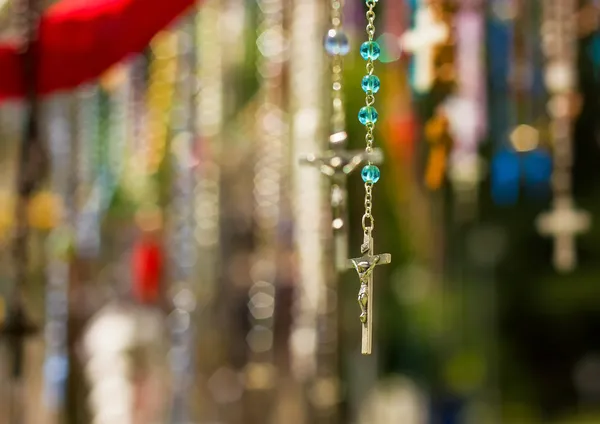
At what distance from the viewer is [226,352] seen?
1249mm

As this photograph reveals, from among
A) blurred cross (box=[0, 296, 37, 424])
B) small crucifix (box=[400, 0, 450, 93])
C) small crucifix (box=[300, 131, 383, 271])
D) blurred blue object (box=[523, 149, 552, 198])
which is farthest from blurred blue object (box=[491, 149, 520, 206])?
blurred cross (box=[0, 296, 37, 424])

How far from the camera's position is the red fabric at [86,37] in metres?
0.71

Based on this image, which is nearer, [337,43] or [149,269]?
[337,43]

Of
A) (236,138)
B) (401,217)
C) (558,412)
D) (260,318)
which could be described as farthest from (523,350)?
(236,138)

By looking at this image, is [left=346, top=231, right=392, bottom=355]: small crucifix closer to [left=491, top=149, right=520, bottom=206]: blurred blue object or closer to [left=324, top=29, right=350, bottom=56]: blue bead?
[left=324, top=29, right=350, bottom=56]: blue bead

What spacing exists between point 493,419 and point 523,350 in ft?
0.44

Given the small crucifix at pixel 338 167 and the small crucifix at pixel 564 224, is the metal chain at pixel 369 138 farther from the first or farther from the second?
the small crucifix at pixel 564 224

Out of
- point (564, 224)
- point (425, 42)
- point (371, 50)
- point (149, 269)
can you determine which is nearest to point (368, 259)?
point (371, 50)

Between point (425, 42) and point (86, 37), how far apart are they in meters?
0.34

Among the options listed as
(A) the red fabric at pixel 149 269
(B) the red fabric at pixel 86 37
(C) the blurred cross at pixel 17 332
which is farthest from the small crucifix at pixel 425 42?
(A) the red fabric at pixel 149 269

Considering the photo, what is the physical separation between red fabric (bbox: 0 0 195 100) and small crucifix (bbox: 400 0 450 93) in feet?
0.76

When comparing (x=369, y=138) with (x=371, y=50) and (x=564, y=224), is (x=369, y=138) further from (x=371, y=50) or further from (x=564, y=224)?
(x=564, y=224)

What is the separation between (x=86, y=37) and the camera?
724 mm

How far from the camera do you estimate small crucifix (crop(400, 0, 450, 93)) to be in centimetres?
62
